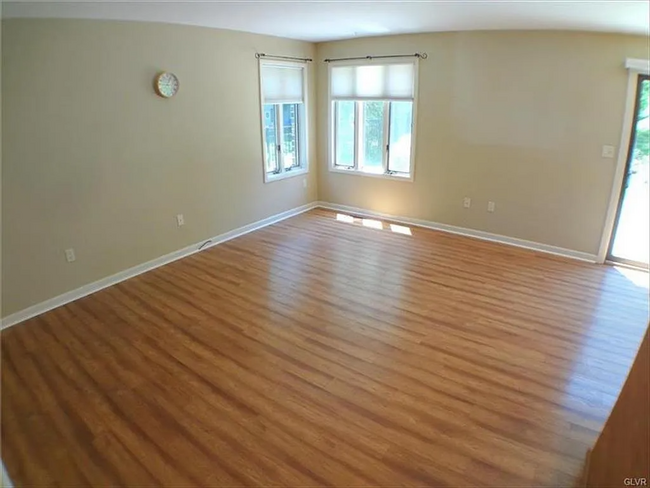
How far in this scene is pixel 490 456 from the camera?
6.98 ft

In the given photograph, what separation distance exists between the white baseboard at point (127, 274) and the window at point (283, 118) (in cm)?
70

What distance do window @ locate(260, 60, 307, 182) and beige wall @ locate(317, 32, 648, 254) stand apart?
743 mm

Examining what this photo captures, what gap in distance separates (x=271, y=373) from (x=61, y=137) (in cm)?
267

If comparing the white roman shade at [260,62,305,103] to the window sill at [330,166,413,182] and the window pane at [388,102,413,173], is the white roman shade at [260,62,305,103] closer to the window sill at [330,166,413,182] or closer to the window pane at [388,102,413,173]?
the window sill at [330,166,413,182]

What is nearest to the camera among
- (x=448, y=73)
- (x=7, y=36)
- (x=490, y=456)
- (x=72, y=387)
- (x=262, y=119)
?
(x=490, y=456)

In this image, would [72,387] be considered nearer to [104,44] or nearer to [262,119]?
[104,44]

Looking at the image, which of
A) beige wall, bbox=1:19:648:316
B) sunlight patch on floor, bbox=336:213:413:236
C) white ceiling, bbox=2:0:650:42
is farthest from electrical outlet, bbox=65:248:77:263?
sunlight patch on floor, bbox=336:213:413:236

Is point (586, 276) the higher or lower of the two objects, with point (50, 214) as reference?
lower

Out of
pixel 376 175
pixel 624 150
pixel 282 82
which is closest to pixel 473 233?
pixel 376 175

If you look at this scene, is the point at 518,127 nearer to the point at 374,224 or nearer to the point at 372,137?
the point at 372,137

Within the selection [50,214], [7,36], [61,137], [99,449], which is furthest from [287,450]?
[7,36]

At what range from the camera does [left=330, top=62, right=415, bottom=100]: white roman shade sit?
5254 mm

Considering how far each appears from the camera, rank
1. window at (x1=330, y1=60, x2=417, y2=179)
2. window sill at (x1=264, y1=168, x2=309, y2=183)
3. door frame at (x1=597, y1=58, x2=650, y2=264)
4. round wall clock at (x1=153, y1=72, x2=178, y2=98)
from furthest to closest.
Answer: window sill at (x1=264, y1=168, x2=309, y2=183), window at (x1=330, y1=60, x2=417, y2=179), round wall clock at (x1=153, y1=72, x2=178, y2=98), door frame at (x1=597, y1=58, x2=650, y2=264)

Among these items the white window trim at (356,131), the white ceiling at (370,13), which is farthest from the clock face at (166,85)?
the white window trim at (356,131)
